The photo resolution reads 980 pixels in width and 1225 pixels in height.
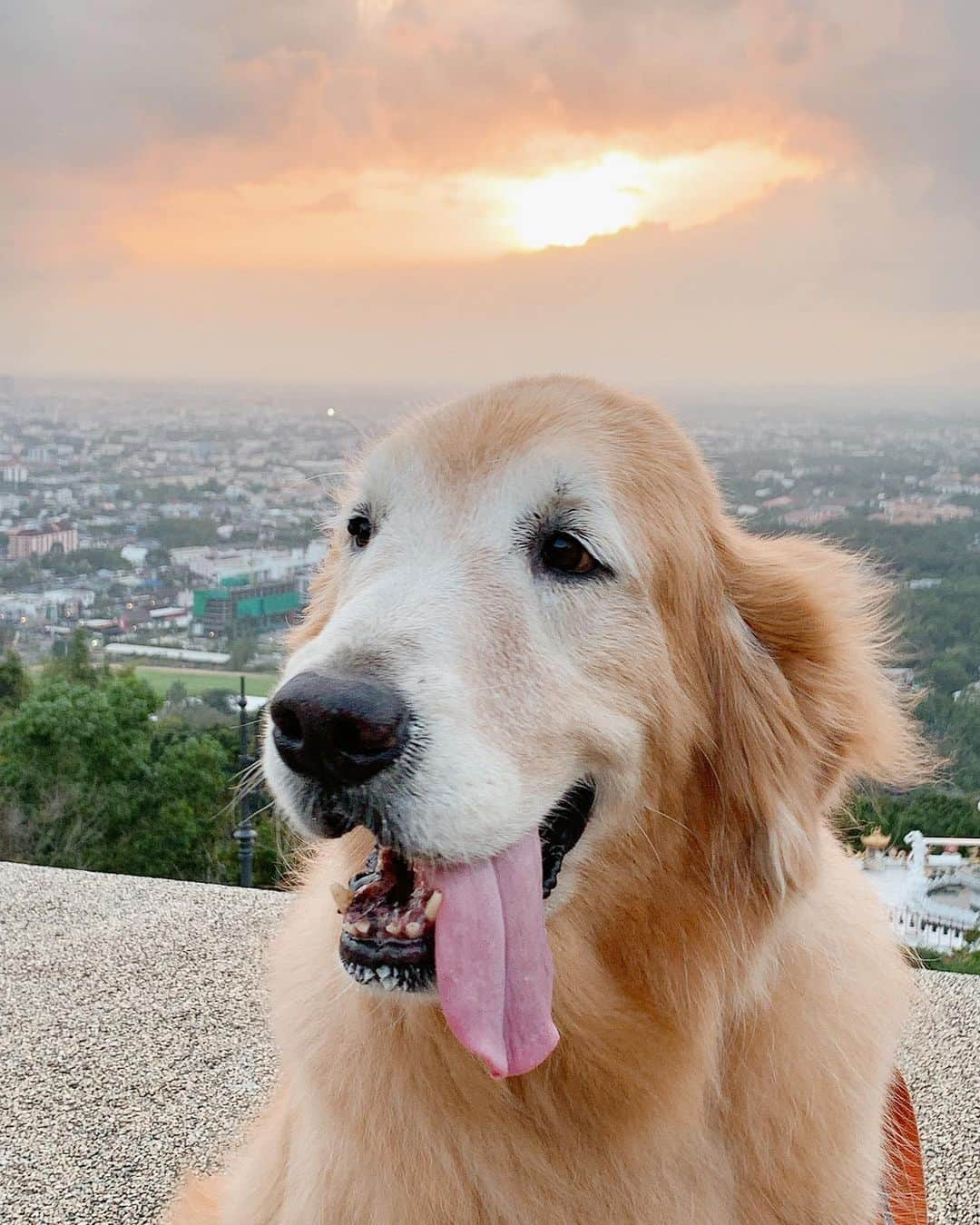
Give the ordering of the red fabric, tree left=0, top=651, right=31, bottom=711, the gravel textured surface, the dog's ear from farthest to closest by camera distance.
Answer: tree left=0, top=651, right=31, bottom=711
the gravel textured surface
the red fabric
the dog's ear

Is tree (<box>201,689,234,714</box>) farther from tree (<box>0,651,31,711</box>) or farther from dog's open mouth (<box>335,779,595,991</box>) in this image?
dog's open mouth (<box>335,779,595,991</box>)

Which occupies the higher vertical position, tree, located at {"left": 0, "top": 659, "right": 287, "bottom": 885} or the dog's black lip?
the dog's black lip

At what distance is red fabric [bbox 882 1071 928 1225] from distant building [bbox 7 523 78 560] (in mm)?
7672

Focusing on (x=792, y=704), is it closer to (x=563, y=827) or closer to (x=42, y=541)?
(x=563, y=827)

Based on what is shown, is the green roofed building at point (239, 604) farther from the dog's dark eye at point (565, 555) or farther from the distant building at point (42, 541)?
the dog's dark eye at point (565, 555)

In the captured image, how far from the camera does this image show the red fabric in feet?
5.83

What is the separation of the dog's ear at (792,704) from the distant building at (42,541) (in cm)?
766

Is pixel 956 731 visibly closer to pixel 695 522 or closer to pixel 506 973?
pixel 695 522

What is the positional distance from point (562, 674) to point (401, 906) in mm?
343

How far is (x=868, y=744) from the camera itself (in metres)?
1.63

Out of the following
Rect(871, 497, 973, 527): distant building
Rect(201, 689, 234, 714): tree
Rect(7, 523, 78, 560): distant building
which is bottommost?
Rect(201, 689, 234, 714): tree

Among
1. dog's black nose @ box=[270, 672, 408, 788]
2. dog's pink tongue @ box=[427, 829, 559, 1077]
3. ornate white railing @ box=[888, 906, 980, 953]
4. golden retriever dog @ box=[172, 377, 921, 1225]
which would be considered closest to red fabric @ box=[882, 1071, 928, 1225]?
golden retriever dog @ box=[172, 377, 921, 1225]

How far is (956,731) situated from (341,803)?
4.09 metres

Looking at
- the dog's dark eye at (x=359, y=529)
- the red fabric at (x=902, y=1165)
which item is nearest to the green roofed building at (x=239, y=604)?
the dog's dark eye at (x=359, y=529)
